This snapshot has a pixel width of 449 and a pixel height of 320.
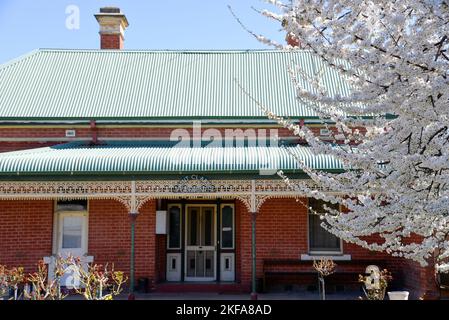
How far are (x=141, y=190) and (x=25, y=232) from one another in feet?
12.8

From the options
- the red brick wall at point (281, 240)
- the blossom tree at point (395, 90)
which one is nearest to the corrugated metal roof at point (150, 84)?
the red brick wall at point (281, 240)

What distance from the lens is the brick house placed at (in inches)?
489

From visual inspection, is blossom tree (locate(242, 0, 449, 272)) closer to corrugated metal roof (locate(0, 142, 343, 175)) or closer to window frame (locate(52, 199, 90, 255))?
corrugated metal roof (locate(0, 142, 343, 175))

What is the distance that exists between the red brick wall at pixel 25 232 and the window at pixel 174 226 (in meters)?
3.29

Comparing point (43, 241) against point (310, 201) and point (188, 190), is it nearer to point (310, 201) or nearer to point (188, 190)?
point (188, 190)

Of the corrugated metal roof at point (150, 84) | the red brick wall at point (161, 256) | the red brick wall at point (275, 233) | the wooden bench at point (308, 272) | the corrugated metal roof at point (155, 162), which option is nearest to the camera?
the corrugated metal roof at point (155, 162)

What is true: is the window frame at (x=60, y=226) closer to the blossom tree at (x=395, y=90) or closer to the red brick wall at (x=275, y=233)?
the red brick wall at (x=275, y=233)

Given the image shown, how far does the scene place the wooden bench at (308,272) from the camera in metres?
13.7

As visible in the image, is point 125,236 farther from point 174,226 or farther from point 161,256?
point 174,226

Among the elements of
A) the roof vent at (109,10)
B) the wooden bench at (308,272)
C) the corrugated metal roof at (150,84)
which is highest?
the roof vent at (109,10)

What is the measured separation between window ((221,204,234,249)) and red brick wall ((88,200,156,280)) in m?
2.07

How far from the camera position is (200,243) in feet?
49.2

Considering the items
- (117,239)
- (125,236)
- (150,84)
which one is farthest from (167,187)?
(150,84)
